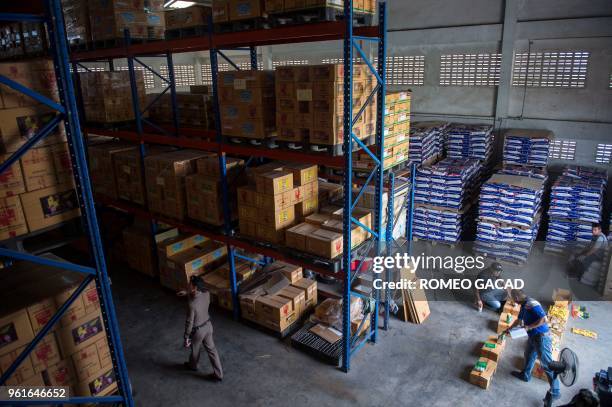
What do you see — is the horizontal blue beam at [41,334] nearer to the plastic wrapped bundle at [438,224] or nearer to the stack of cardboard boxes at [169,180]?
the stack of cardboard boxes at [169,180]

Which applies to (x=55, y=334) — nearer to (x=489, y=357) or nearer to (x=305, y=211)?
(x=305, y=211)

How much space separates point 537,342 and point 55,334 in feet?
21.2

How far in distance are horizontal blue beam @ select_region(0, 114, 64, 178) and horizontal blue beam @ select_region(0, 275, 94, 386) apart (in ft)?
4.40

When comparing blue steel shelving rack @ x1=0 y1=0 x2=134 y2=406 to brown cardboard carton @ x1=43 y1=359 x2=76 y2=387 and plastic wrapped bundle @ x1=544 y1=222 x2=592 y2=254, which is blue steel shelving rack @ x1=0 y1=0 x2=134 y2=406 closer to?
brown cardboard carton @ x1=43 y1=359 x2=76 y2=387

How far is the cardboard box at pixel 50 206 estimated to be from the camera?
13.1ft

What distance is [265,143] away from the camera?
274 inches

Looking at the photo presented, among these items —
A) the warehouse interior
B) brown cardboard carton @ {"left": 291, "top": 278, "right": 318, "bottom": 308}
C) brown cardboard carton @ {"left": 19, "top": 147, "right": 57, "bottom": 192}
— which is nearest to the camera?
→ brown cardboard carton @ {"left": 19, "top": 147, "right": 57, "bottom": 192}

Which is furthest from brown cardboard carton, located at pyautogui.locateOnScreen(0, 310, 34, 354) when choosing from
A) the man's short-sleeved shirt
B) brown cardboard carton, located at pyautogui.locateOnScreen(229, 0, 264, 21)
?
the man's short-sleeved shirt

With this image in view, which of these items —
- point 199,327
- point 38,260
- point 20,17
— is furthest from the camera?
point 199,327

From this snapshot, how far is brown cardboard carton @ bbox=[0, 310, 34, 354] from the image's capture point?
3.88 meters

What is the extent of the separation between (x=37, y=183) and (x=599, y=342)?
8.90 meters

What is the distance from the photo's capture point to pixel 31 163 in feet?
13.1

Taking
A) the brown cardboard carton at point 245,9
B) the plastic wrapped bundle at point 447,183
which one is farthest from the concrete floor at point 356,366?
the brown cardboard carton at point 245,9

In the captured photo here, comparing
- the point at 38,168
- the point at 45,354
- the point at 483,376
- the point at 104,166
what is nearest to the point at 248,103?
the point at 38,168
